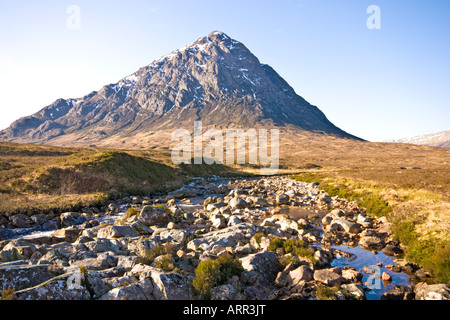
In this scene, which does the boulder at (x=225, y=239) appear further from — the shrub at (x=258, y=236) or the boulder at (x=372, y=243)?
the boulder at (x=372, y=243)

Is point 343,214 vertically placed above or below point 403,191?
below

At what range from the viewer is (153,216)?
2092 centimetres

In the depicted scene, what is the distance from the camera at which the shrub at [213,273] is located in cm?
905

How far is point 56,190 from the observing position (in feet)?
95.5

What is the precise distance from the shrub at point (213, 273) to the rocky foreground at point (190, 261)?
41 mm

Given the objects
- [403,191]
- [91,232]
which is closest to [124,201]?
[91,232]

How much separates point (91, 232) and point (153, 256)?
7730mm

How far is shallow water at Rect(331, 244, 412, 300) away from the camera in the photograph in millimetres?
10281

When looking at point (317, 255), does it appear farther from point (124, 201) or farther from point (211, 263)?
point (124, 201)

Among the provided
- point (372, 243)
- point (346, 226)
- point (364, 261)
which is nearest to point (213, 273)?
point (364, 261)

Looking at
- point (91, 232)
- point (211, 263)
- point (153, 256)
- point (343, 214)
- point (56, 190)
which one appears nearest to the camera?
point (211, 263)

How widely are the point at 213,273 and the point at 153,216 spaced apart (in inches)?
495

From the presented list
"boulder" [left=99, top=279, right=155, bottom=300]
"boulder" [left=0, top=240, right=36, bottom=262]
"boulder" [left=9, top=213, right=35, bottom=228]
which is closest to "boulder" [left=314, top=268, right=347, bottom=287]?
"boulder" [left=99, top=279, right=155, bottom=300]
